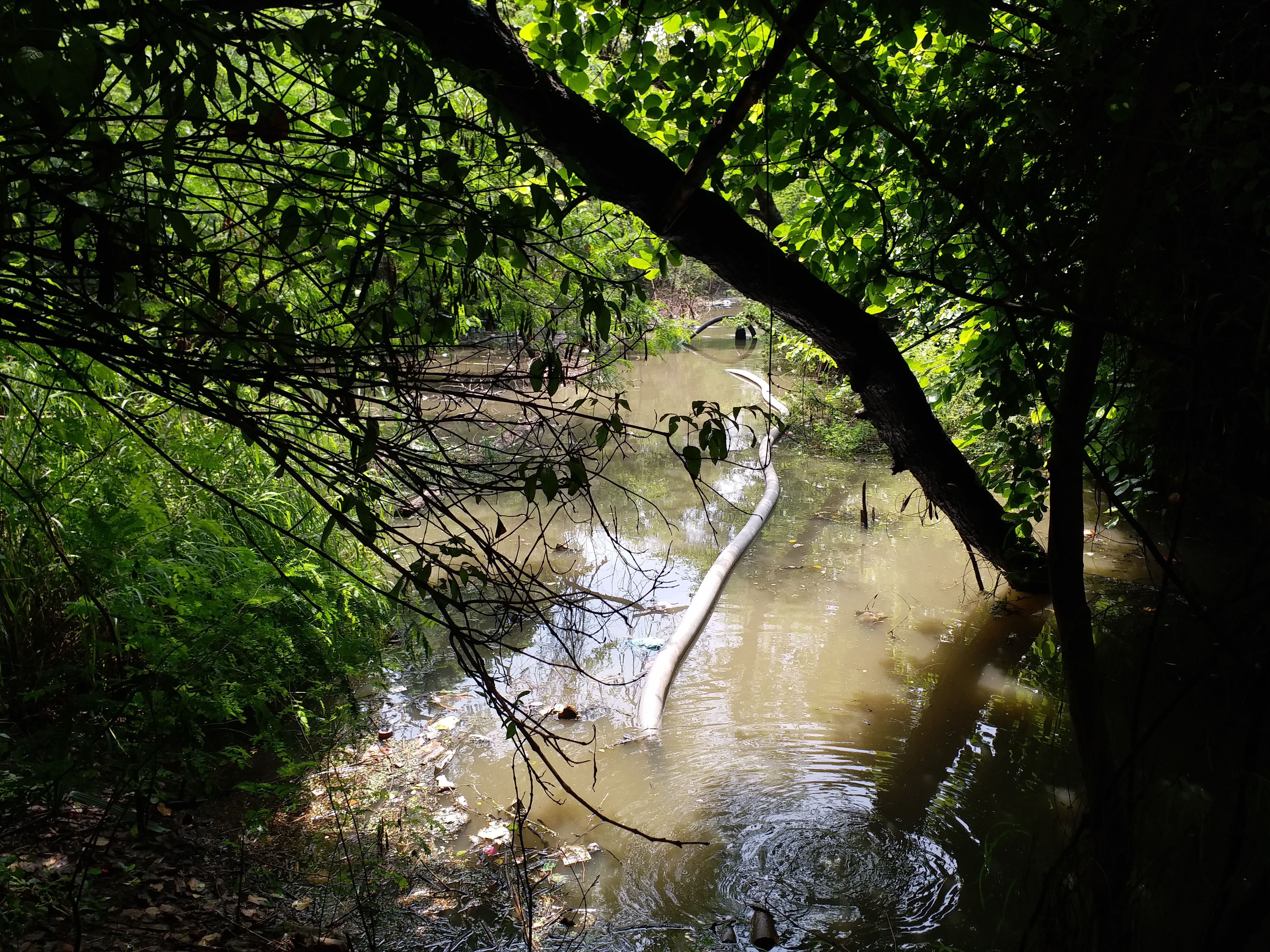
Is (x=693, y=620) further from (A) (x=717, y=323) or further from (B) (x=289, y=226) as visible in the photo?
(A) (x=717, y=323)

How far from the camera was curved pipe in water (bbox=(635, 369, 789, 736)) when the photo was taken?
421 centimetres

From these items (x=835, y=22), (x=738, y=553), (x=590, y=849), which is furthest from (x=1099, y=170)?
(x=738, y=553)

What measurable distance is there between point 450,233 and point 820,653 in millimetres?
3806

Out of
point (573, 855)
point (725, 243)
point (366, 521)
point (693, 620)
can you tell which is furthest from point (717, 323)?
point (366, 521)

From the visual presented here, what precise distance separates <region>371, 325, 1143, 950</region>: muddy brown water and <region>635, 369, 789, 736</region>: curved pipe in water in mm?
97

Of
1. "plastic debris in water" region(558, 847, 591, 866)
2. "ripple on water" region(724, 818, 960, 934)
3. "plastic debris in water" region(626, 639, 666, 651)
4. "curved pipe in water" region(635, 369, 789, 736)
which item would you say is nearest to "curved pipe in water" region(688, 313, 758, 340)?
"curved pipe in water" region(635, 369, 789, 736)

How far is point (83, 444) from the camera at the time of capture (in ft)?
11.2

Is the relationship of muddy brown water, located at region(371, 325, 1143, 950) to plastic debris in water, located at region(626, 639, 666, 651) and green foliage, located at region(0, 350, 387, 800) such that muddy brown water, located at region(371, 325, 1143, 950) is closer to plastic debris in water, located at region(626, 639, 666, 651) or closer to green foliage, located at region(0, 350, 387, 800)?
plastic debris in water, located at region(626, 639, 666, 651)

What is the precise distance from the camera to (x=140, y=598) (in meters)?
3.09

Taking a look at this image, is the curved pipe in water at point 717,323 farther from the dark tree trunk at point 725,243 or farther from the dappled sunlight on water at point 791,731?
the dark tree trunk at point 725,243

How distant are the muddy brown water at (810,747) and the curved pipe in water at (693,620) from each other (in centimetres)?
10

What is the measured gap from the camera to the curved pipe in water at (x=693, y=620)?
4.21 metres

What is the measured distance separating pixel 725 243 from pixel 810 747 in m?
2.50

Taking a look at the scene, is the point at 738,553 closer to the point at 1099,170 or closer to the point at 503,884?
the point at 503,884
